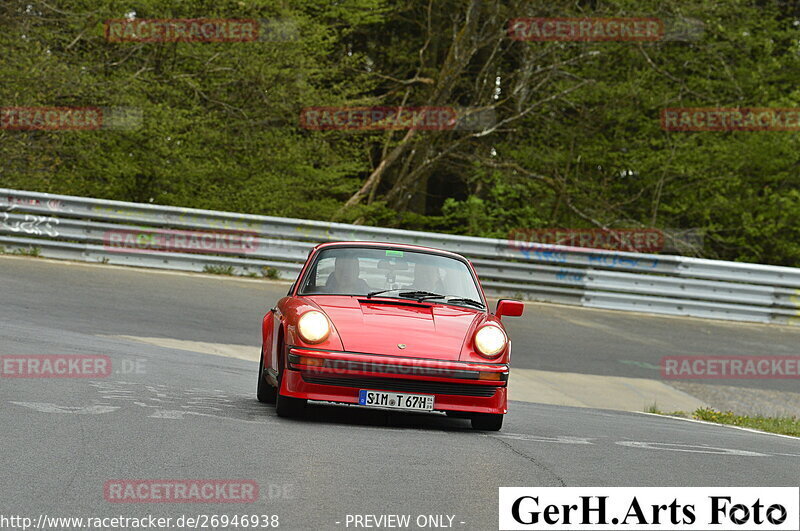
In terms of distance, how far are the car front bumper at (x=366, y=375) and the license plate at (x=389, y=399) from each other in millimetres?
30

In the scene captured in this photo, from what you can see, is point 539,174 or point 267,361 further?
point 539,174

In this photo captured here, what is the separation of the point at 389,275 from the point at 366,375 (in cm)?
133

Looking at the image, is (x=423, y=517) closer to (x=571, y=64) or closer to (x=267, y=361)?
Result: (x=267, y=361)

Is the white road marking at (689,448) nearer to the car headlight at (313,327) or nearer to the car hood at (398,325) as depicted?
the car hood at (398,325)

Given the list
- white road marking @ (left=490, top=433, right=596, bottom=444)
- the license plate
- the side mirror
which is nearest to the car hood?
the license plate

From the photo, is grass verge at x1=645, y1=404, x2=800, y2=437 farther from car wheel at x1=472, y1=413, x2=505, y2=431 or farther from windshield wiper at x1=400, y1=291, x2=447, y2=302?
windshield wiper at x1=400, y1=291, x2=447, y2=302

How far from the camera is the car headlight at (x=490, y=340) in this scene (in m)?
8.53

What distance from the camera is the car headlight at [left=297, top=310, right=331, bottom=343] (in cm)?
837

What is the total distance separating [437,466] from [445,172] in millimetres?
22549

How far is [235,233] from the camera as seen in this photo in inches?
773

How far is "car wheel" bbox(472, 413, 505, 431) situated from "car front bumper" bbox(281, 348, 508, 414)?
0.45m

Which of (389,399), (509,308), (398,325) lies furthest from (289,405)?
(509,308)

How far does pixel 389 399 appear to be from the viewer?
27.1 ft

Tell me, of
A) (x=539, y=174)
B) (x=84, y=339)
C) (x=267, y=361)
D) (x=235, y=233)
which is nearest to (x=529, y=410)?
(x=267, y=361)
